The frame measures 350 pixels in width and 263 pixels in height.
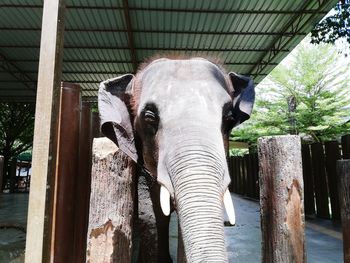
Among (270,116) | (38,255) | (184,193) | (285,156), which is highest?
(270,116)

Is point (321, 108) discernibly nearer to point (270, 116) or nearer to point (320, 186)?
point (270, 116)

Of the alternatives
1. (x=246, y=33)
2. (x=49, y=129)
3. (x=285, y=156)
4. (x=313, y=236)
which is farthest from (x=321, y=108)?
(x=49, y=129)

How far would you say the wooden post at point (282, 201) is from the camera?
2139 mm

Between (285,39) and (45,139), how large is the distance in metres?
8.97

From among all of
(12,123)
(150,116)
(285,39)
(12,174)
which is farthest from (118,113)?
(12,123)

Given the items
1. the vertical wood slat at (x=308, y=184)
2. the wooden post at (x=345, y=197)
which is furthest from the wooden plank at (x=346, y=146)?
the wooden post at (x=345, y=197)

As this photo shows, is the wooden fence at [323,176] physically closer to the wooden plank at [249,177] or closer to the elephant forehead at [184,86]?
the wooden plank at [249,177]

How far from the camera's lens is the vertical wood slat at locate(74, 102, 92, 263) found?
2.87 meters

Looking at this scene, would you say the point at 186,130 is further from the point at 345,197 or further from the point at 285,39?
the point at 285,39

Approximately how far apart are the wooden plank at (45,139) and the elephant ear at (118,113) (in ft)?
2.10

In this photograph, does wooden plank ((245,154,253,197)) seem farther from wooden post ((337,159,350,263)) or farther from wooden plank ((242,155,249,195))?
wooden post ((337,159,350,263))

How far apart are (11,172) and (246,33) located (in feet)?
40.5

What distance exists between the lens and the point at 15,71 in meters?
12.4

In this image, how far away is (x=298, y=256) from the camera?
2.12 meters
